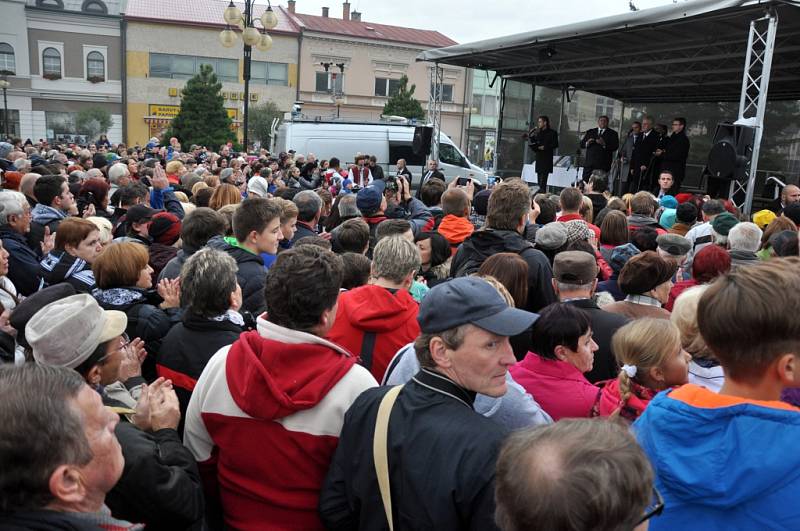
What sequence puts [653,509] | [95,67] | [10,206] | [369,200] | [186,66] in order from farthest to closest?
1. [186,66]
2. [95,67]
3. [369,200]
4. [10,206]
5. [653,509]

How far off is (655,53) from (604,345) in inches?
462

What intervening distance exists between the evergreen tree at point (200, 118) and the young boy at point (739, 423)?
3875cm

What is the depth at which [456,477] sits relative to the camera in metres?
1.72

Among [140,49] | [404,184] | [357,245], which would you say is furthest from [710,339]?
[140,49]

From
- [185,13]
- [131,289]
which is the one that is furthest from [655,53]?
[185,13]

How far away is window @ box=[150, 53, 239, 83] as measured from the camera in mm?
44969

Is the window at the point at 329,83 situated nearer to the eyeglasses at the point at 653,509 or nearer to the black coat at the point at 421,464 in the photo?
the black coat at the point at 421,464

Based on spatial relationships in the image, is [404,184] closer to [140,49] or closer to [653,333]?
[653,333]

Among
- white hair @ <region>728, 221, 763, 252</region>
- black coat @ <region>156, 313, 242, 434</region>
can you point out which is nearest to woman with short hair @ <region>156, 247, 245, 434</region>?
black coat @ <region>156, 313, 242, 434</region>

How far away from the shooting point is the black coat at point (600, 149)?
16.1m

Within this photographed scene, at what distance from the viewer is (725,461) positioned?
1.52 meters

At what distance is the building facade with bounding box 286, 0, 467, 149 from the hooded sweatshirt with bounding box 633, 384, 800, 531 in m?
46.3

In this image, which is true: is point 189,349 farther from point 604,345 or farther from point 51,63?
point 51,63

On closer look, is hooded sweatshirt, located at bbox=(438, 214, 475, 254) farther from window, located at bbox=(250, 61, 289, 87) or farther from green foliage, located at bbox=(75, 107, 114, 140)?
window, located at bbox=(250, 61, 289, 87)
